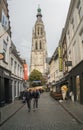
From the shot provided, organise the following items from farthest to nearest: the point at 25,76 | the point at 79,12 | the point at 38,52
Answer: the point at 38,52
the point at 25,76
the point at 79,12

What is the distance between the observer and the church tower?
495 feet

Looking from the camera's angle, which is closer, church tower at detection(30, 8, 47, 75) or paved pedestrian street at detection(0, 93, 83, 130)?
paved pedestrian street at detection(0, 93, 83, 130)

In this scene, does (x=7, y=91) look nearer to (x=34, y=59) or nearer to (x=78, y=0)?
(x=78, y=0)

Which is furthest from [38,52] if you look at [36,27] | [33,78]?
[33,78]

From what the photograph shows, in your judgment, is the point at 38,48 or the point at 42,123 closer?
the point at 42,123

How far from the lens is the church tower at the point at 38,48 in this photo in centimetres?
15075

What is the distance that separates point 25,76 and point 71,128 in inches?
1571

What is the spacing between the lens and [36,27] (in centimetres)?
15288

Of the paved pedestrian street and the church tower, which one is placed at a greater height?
the church tower

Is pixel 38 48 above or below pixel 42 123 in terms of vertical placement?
above

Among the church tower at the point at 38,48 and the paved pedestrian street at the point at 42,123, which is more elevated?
the church tower at the point at 38,48

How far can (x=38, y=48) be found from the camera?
151250 mm

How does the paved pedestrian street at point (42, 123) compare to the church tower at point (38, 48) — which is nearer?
the paved pedestrian street at point (42, 123)

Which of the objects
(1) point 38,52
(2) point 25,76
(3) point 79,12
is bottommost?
(2) point 25,76
